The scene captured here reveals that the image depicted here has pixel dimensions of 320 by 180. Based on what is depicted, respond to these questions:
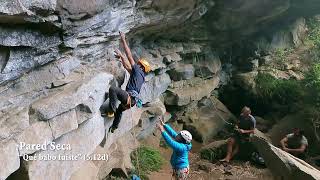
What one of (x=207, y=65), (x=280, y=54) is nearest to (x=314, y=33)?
(x=280, y=54)

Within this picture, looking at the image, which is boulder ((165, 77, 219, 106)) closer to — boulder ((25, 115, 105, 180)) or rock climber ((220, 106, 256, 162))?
rock climber ((220, 106, 256, 162))

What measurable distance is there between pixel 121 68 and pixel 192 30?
440 cm

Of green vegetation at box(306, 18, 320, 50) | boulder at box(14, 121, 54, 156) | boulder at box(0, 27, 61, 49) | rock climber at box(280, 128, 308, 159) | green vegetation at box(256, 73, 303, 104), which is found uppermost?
boulder at box(0, 27, 61, 49)

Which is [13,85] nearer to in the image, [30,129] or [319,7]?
[30,129]

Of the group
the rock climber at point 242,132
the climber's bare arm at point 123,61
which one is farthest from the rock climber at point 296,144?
the climber's bare arm at point 123,61

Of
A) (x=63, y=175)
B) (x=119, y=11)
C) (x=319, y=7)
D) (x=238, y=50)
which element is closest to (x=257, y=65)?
(x=238, y=50)

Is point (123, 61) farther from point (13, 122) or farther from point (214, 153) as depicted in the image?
point (214, 153)

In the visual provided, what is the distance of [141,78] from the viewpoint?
A: 676cm

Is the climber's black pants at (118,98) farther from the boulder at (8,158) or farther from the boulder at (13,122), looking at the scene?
the boulder at (8,158)

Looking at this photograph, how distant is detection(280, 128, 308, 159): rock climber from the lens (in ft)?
32.6

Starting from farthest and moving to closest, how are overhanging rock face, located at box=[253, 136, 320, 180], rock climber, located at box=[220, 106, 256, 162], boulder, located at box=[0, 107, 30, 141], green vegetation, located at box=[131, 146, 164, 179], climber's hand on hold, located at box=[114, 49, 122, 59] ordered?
rock climber, located at box=[220, 106, 256, 162] < green vegetation, located at box=[131, 146, 164, 179] < overhanging rock face, located at box=[253, 136, 320, 180] < climber's hand on hold, located at box=[114, 49, 122, 59] < boulder, located at box=[0, 107, 30, 141]

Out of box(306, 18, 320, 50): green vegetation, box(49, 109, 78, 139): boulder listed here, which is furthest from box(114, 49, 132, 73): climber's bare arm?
box(306, 18, 320, 50): green vegetation

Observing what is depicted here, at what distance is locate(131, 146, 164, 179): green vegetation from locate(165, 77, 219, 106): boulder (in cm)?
186

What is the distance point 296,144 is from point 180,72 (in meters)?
3.61
